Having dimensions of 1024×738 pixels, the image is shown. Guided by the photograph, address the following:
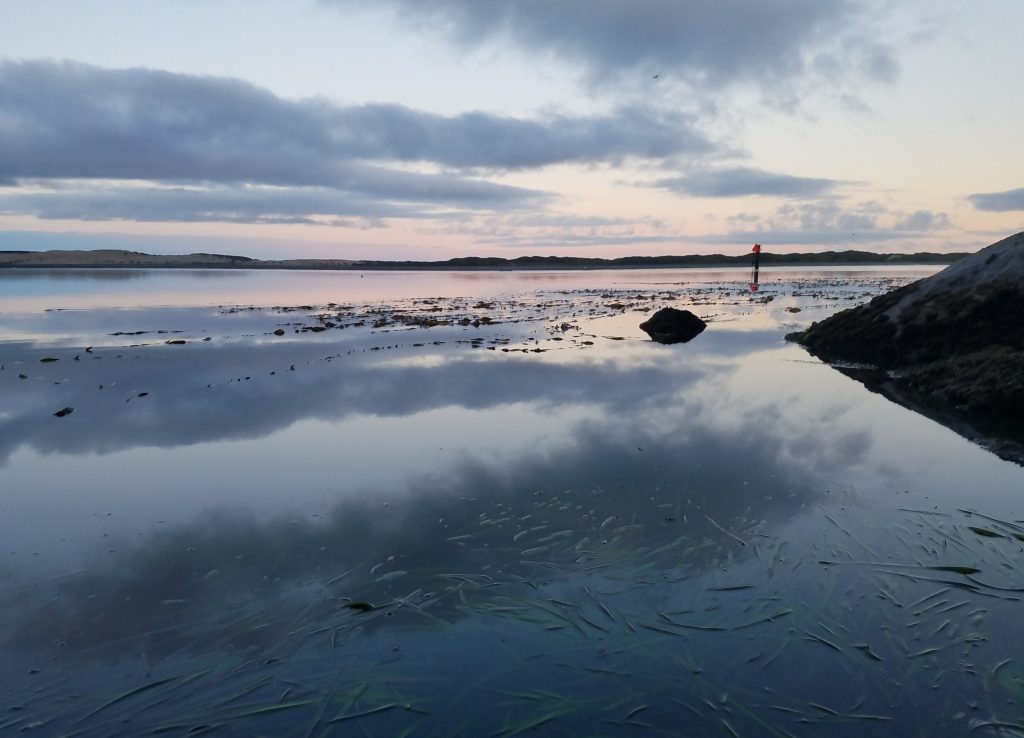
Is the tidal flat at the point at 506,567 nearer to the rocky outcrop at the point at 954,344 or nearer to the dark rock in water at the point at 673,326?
the rocky outcrop at the point at 954,344

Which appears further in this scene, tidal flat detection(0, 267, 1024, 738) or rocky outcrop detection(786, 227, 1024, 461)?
rocky outcrop detection(786, 227, 1024, 461)

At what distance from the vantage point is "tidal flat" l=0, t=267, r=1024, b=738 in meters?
5.02

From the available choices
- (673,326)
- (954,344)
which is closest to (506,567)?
(954,344)

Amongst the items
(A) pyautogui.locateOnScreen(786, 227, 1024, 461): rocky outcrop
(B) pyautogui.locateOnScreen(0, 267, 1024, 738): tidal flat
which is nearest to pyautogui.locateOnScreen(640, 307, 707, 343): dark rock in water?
(A) pyautogui.locateOnScreen(786, 227, 1024, 461): rocky outcrop

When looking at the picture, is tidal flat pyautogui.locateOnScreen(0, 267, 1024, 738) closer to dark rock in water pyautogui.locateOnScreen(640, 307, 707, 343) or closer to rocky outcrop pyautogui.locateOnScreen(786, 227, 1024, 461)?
rocky outcrop pyautogui.locateOnScreen(786, 227, 1024, 461)

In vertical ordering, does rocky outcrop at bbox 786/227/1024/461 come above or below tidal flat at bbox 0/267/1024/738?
above

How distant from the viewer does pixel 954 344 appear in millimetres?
18156

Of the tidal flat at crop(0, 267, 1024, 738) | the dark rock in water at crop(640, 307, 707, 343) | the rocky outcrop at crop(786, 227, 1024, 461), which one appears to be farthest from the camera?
the dark rock in water at crop(640, 307, 707, 343)

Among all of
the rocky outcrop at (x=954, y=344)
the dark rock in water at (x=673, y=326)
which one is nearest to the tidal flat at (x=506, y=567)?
the rocky outcrop at (x=954, y=344)

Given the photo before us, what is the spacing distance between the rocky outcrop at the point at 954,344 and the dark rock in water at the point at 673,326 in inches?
218

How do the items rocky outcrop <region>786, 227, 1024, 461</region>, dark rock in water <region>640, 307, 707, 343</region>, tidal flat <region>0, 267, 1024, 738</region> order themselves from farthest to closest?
dark rock in water <region>640, 307, 707, 343</region>, rocky outcrop <region>786, 227, 1024, 461</region>, tidal flat <region>0, 267, 1024, 738</region>

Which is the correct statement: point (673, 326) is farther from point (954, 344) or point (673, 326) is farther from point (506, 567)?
point (506, 567)

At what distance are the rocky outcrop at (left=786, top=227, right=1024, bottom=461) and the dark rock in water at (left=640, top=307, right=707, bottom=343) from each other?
5532mm

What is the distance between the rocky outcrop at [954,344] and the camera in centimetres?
1361
